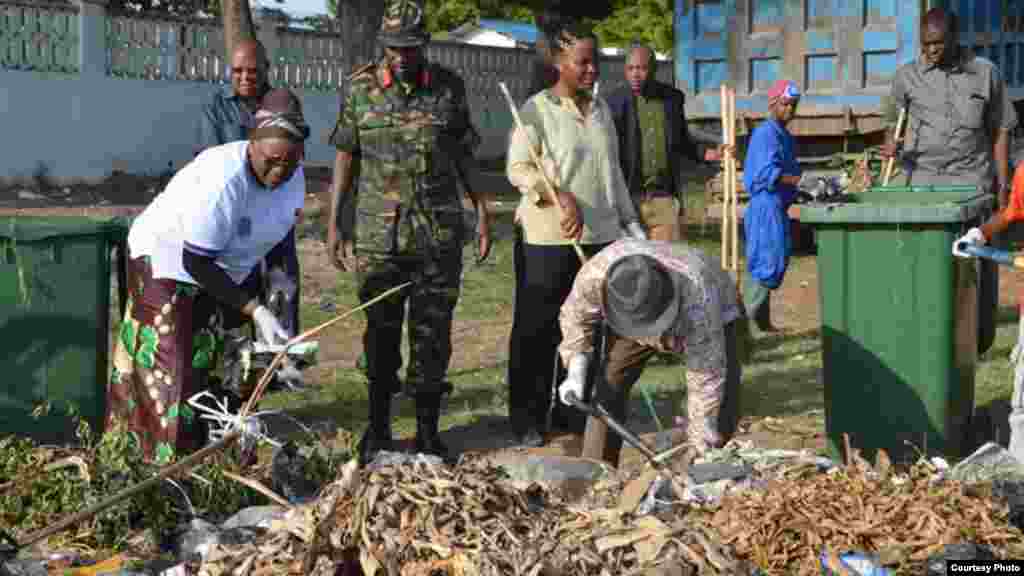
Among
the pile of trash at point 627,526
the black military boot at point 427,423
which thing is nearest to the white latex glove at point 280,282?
the black military boot at point 427,423

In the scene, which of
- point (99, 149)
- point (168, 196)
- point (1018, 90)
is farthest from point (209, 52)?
point (168, 196)

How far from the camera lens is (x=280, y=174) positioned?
6535mm

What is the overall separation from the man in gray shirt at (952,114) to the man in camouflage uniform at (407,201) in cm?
357

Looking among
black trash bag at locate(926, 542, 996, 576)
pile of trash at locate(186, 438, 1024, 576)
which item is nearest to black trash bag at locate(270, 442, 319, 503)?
pile of trash at locate(186, 438, 1024, 576)

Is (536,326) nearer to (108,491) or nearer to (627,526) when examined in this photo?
(108,491)

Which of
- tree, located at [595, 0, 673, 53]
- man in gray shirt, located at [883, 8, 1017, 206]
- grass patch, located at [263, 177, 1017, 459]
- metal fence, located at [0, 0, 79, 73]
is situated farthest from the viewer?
tree, located at [595, 0, 673, 53]

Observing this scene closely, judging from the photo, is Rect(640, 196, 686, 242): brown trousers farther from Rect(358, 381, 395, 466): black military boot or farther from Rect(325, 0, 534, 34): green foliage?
Rect(325, 0, 534, 34): green foliage

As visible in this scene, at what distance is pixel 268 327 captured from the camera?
627cm

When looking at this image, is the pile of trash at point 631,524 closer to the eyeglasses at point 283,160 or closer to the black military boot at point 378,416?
the eyeglasses at point 283,160

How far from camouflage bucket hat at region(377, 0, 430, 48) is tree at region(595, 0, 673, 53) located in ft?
100

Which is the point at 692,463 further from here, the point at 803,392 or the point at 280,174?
the point at 803,392

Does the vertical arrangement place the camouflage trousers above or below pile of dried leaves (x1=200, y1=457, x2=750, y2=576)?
above

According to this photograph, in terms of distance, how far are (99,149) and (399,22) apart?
41.6ft

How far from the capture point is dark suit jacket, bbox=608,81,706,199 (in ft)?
31.4
